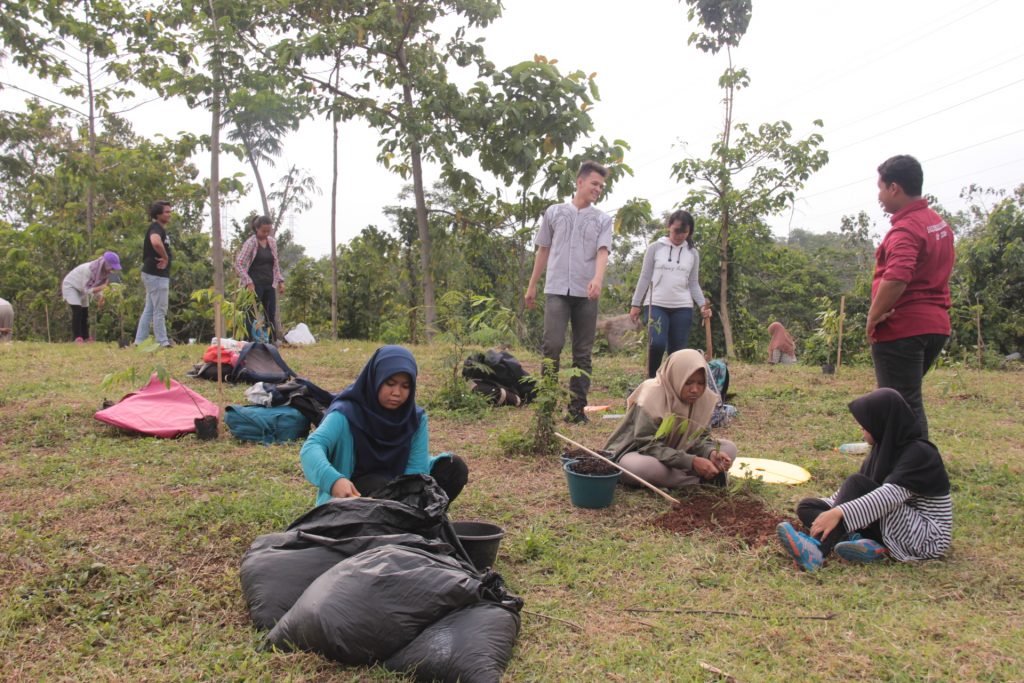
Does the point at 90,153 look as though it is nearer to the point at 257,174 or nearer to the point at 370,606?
the point at 257,174

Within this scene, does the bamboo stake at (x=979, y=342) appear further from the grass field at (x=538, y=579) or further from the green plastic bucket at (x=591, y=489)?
the green plastic bucket at (x=591, y=489)

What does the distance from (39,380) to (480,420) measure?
418 centimetres

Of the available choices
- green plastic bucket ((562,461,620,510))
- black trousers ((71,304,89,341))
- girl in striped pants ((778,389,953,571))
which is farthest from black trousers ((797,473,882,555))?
black trousers ((71,304,89,341))

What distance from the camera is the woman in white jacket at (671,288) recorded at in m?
5.90

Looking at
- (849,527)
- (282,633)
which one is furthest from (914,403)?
(282,633)

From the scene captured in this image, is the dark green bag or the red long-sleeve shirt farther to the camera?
the dark green bag

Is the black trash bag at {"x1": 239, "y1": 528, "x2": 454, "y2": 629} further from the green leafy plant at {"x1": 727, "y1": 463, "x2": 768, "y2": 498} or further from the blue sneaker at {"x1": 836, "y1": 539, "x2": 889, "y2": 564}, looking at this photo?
the green leafy plant at {"x1": 727, "y1": 463, "x2": 768, "y2": 498}

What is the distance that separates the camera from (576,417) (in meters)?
5.45

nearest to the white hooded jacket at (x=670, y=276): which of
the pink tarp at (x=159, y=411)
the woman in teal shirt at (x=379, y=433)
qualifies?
the woman in teal shirt at (x=379, y=433)

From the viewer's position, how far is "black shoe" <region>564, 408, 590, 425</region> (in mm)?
5453

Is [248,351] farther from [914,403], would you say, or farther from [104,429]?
[914,403]

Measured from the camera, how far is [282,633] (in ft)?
7.02

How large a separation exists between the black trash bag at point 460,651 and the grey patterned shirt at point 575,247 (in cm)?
335

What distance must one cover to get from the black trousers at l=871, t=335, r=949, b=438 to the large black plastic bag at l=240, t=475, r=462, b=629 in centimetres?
254
